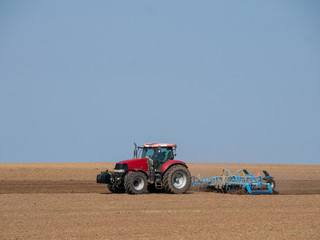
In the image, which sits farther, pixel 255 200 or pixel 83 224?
pixel 255 200

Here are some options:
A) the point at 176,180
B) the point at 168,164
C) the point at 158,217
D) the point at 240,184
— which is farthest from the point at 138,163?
the point at 158,217

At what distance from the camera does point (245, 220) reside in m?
13.0

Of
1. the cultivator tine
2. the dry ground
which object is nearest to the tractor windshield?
the dry ground

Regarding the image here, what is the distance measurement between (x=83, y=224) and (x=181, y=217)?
2.81m

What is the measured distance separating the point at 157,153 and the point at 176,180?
1.33 m

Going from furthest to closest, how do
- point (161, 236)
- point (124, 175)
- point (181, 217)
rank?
point (124, 175)
point (181, 217)
point (161, 236)

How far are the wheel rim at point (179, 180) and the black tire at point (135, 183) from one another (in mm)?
1279

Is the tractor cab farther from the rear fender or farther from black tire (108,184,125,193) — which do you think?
black tire (108,184,125,193)

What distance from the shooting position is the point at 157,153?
20.5 m

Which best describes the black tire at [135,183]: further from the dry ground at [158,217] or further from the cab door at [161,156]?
the cab door at [161,156]

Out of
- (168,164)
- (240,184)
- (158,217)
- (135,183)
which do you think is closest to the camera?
(158,217)

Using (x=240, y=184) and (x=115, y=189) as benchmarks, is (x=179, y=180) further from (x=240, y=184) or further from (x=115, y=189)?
(x=115, y=189)

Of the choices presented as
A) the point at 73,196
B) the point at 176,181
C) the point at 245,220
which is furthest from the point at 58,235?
the point at 176,181

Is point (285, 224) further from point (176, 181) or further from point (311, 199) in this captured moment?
point (176, 181)
